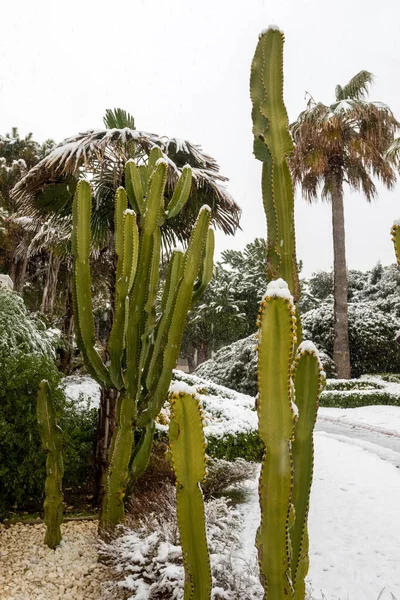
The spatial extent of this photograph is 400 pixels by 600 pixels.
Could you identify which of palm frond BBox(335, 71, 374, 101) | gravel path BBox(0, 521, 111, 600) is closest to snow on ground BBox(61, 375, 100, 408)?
gravel path BBox(0, 521, 111, 600)

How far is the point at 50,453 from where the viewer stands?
3.50m

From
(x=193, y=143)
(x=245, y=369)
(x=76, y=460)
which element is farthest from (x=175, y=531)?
(x=245, y=369)

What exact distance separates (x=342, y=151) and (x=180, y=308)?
13502 millimetres

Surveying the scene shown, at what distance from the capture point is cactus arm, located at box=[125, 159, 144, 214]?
4.18 m

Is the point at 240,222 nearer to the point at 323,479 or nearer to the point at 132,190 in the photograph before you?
the point at 132,190

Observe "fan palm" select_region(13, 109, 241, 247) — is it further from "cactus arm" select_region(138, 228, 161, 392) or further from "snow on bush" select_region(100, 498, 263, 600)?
"snow on bush" select_region(100, 498, 263, 600)

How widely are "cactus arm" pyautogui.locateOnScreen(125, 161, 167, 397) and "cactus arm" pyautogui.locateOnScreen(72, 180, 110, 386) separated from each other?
24 cm

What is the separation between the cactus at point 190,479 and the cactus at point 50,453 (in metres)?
1.80

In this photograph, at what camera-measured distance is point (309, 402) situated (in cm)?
190

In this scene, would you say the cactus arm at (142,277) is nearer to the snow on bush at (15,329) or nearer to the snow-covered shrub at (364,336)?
the snow on bush at (15,329)

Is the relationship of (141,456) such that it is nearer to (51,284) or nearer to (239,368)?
(51,284)

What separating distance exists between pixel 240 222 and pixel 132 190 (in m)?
2.15

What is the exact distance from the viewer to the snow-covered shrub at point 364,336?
1770 centimetres

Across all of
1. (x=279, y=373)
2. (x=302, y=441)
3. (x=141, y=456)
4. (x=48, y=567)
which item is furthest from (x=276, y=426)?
(x=48, y=567)
